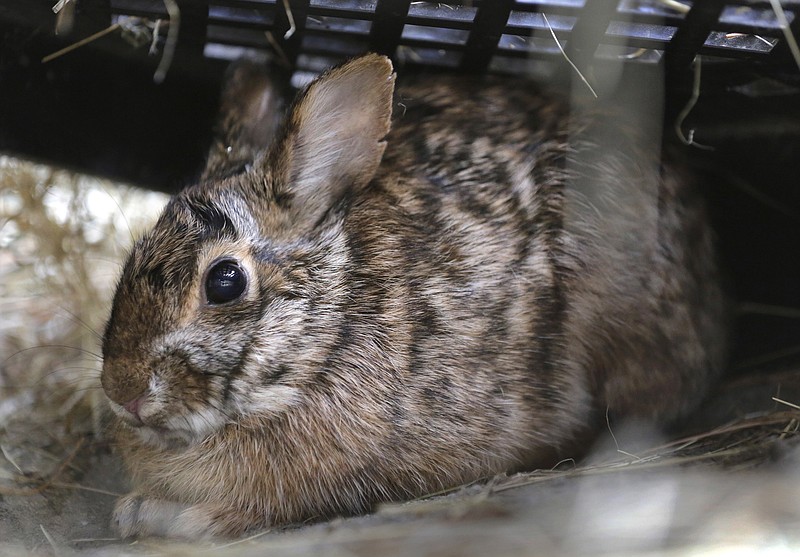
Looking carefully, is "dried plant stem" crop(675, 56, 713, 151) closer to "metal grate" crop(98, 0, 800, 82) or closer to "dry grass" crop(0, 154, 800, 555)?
"metal grate" crop(98, 0, 800, 82)

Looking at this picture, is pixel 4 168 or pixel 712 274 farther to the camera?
pixel 4 168

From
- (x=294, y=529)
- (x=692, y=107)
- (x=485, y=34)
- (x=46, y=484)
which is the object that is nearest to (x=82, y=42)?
(x=485, y=34)

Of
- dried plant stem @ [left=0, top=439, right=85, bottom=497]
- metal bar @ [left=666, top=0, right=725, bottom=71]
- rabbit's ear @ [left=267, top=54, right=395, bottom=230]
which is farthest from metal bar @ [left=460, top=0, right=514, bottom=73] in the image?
dried plant stem @ [left=0, top=439, right=85, bottom=497]

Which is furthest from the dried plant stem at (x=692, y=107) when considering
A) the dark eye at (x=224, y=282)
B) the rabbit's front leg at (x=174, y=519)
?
the rabbit's front leg at (x=174, y=519)

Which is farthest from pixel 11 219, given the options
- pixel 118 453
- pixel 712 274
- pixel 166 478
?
pixel 712 274

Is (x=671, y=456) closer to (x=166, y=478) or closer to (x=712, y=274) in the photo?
(x=712, y=274)

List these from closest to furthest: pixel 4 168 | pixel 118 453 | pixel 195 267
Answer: pixel 195 267 → pixel 118 453 → pixel 4 168
